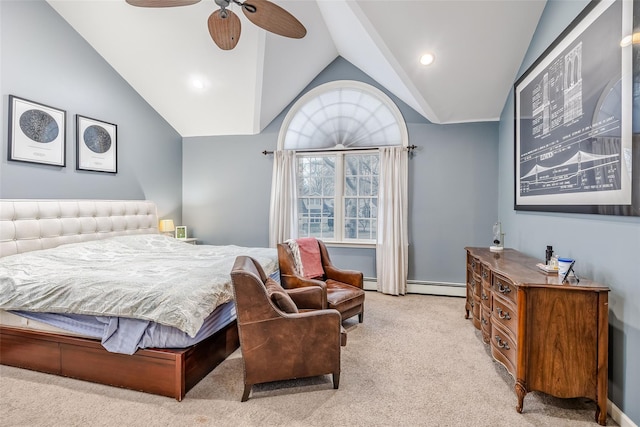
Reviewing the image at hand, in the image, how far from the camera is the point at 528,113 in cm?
326

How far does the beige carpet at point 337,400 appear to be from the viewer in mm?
2012

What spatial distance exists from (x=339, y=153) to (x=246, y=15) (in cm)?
269

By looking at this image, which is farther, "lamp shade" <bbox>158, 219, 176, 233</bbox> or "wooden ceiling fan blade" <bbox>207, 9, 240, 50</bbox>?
"lamp shade" <bbox>158, 219, 176, 233</bbox>

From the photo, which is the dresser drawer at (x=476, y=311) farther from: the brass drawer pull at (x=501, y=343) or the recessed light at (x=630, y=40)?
the recessed light at (x=630, y=40)

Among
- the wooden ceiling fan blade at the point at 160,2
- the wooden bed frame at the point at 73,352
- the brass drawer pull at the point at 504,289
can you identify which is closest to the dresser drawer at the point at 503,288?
the brass drawer pull at the point at 504,289

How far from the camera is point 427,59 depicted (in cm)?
381

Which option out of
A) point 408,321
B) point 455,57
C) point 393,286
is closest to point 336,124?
point 455,57

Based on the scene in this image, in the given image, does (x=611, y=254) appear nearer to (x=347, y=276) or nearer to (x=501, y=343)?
(x=501, y=343)

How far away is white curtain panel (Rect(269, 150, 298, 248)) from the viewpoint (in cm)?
520

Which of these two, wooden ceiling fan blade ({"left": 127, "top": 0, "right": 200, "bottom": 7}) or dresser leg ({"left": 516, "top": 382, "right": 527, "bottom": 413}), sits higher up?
wooden ceiling fan blade ({"left": 127, "top": 0, "right": 200, "bottom": 7})

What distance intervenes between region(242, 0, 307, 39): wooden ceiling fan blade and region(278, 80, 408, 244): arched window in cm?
227

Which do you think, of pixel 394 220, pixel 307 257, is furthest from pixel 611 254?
pixel 394 220

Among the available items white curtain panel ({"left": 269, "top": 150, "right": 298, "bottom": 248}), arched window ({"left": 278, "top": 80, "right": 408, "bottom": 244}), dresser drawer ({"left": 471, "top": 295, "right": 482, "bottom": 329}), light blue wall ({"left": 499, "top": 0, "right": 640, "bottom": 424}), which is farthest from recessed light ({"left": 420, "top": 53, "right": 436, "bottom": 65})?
dresser drawer ({"left": 471, "top": 295, "right": 482, "bottom": 329})

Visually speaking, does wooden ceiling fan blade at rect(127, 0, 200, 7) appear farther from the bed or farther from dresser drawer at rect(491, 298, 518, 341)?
dresser drawer at rect(491, 298, 518, 341)
